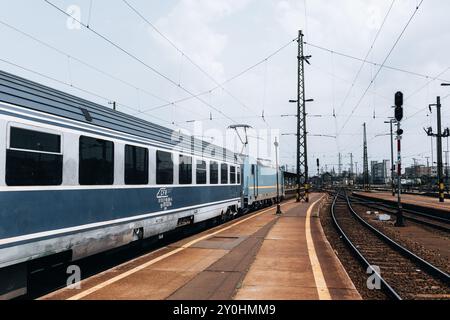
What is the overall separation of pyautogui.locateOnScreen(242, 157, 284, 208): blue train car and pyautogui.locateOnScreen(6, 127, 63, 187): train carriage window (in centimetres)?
1564

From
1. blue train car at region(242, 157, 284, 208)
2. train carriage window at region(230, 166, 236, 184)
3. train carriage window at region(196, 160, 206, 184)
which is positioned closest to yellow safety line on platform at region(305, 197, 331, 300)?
train carriage window at region(196, 160, 206, 184)

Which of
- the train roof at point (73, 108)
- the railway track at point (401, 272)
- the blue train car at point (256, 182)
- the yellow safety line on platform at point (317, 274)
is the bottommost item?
the railway track at point (401, 272)

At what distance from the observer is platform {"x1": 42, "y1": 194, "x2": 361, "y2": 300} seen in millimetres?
6586

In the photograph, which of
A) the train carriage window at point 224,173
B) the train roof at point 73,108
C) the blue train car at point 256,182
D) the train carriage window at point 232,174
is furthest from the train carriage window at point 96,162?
the blue train car at point 256,182

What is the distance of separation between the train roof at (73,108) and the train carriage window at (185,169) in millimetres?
344

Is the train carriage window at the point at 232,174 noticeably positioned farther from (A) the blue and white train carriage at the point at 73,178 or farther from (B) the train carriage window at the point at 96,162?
(B) the train carriage window at the point at 96,162

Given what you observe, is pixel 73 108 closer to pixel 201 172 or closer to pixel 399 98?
pixel 201 172

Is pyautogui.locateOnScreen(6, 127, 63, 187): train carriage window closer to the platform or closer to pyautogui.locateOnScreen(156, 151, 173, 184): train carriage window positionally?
the platform

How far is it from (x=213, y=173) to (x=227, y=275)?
7.96 metres

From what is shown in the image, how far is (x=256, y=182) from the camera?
26031mm

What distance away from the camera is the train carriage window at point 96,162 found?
7.41 metres

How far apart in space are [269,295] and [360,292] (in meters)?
1.89

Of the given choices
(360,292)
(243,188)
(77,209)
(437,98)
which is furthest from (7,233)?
(437,98)

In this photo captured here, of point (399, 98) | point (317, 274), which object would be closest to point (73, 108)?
point (317, 274)
